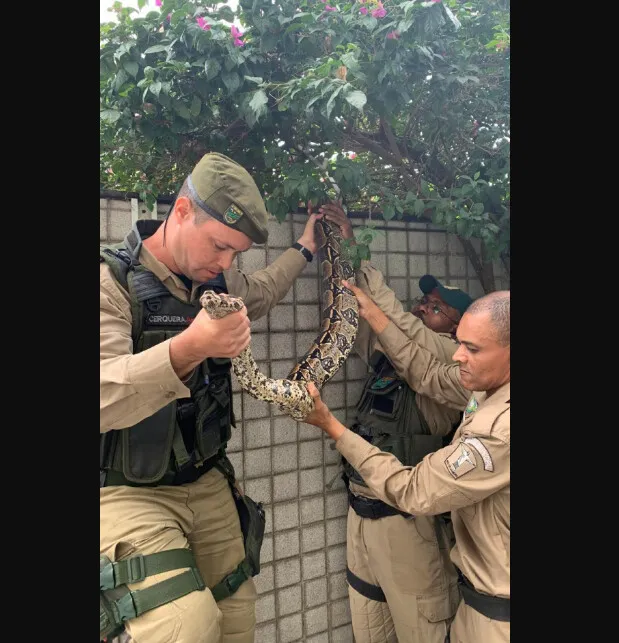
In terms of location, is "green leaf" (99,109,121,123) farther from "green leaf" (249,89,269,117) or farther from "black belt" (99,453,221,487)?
"black belt" (99,453,221,487)

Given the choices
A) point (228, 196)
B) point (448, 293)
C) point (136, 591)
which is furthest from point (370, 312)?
point (136, 591)

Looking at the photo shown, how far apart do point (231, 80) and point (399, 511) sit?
1.40m

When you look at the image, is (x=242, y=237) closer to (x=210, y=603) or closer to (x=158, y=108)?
(x=158, y=108)

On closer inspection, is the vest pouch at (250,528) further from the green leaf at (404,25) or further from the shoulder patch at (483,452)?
the green leaf at (404,25)

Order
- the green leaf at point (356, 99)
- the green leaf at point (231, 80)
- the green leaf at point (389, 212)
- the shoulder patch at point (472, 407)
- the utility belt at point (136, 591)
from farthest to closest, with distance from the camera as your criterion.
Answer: the green leaf at point (389, 212)
the shoulder patch at point (472, 407)
the green leaf at point (231, 80)
the green leaf at point (356, 99)
the utility belt at point (136, 591)

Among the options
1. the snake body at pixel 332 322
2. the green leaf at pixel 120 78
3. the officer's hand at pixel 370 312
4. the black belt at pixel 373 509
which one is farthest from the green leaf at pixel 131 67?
the black belt at pixel 373 509

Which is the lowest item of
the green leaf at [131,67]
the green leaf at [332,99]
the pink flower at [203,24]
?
the green leaf at [332,99]

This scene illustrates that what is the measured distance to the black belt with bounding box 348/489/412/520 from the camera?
1679 mm

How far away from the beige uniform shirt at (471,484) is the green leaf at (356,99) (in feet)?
2.46

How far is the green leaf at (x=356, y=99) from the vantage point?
1118mm

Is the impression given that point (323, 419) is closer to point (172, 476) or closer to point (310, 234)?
point (172, 476)

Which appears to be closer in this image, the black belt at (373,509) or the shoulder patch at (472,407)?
the shoulder patch at (472,407)

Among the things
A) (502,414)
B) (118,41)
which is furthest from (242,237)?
(502,414)

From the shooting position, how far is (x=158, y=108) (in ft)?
4.22
